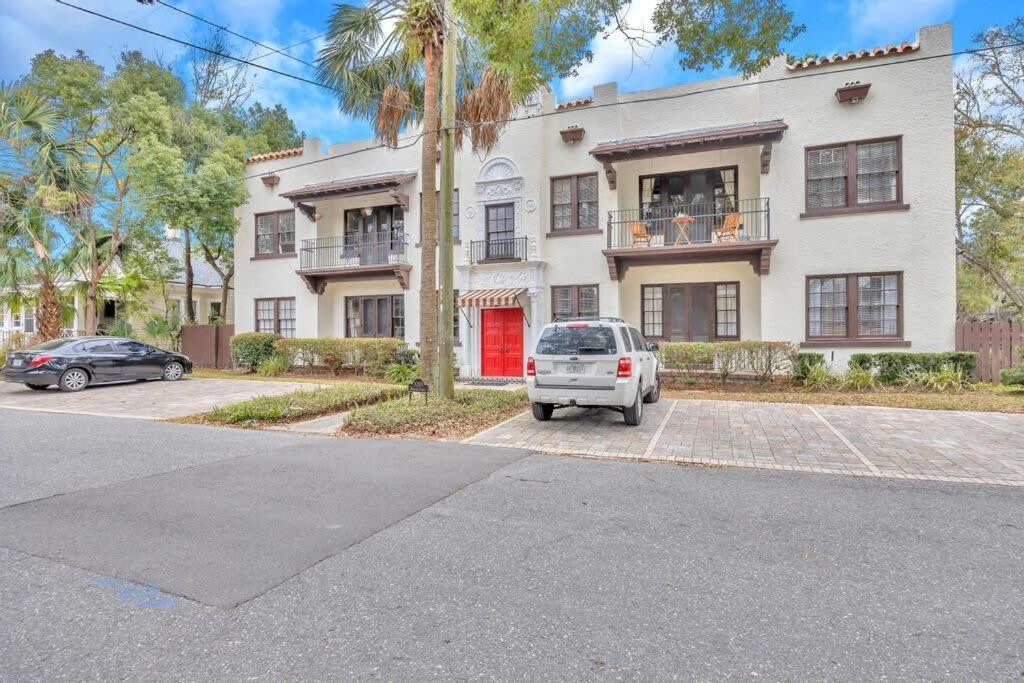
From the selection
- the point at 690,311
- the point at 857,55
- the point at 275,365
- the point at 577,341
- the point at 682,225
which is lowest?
the point at 275,365

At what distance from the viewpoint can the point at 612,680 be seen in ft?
8.30

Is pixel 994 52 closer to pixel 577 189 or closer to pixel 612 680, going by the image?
pixel 577 189

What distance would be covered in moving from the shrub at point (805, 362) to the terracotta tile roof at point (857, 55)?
7.84m

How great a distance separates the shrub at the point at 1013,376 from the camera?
11898 mm

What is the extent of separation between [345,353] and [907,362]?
16.3 m

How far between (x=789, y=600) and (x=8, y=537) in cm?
572

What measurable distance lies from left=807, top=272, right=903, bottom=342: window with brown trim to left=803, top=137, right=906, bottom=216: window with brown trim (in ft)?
6.04

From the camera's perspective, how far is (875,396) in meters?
12.4

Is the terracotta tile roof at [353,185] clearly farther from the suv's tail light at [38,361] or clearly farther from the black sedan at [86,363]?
the suv's tail light at [38,361]

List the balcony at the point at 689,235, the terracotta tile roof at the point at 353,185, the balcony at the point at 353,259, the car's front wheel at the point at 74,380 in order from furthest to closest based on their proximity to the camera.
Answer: the balcony at the point at 353,259 < the terracotta tile roof at the point at 353,185 < the balcony at the point at 689,235 < the car's front wheel at the point at 74,380

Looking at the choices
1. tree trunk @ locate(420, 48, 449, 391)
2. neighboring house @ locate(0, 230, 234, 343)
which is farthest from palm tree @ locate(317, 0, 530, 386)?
neighboring house @ locate(0, 230, 234, 343)

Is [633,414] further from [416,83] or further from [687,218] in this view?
[416,83]

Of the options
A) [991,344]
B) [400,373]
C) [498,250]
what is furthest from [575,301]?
[991,344]

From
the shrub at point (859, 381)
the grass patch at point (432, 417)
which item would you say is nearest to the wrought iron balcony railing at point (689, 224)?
the shrub at point (859, 381)
